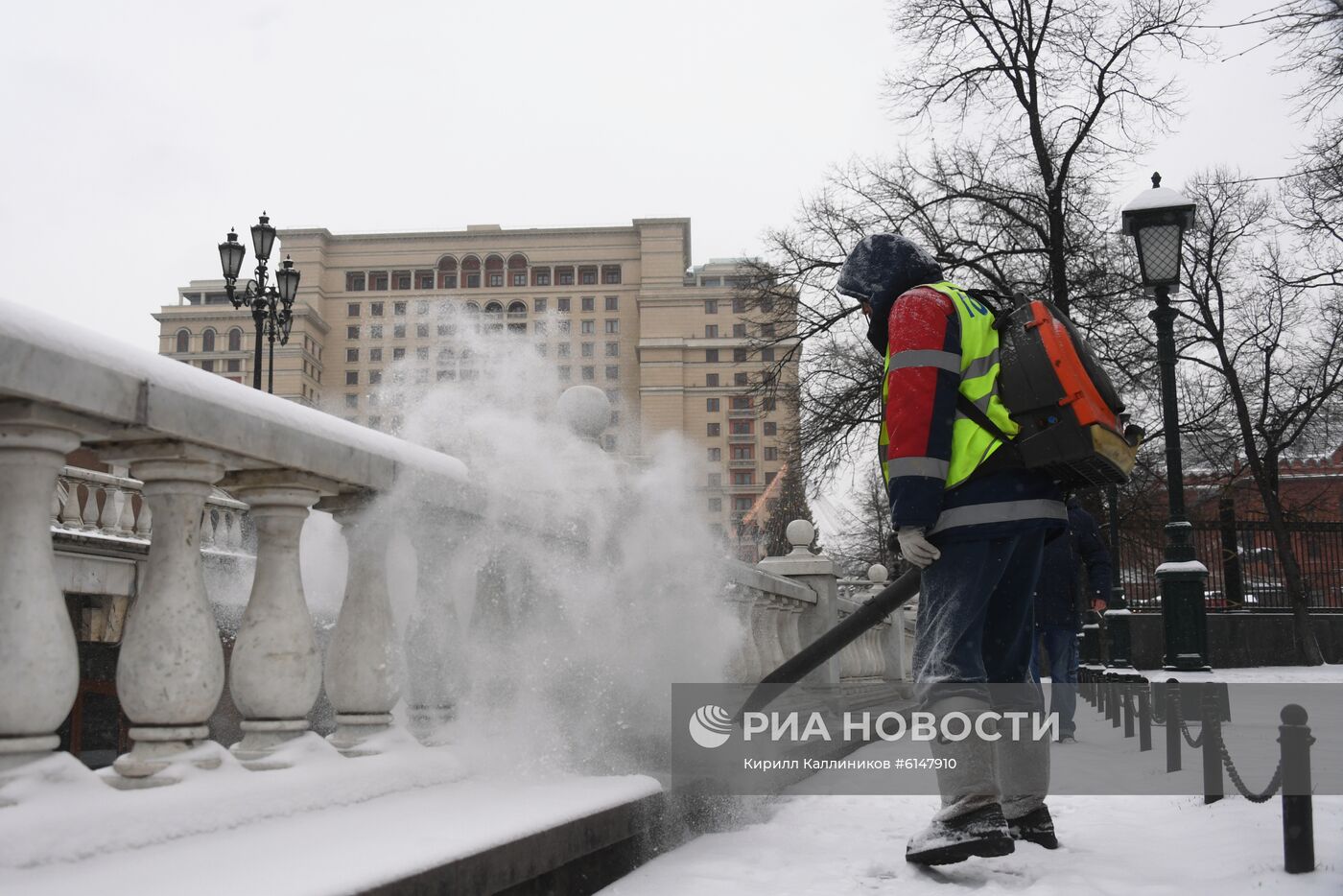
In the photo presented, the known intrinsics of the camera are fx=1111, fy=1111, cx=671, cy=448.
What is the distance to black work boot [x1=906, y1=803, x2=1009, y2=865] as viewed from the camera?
334 cm

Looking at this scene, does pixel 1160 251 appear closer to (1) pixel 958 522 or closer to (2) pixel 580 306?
(1) pixel 958 522

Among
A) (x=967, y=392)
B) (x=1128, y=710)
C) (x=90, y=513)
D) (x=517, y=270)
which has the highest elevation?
(x=517, y=270)

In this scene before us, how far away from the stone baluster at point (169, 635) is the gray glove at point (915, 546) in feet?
6.54

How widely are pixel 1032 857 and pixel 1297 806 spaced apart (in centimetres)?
83

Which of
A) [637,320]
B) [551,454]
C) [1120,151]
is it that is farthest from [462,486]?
[637,320]

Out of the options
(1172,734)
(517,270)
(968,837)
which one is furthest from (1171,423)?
(517,270)

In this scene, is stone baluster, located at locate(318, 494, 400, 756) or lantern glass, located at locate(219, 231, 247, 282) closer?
stone baluster, located at locate(318, 494, 400, 756)

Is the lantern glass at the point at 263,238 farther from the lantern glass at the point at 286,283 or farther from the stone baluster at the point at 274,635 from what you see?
the stone baluster at the point at 274,635

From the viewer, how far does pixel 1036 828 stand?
388 centimetres

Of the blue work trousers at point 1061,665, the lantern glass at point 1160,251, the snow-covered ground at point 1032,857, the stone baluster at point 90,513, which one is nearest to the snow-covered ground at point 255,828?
the snow-covered ground at point 1032,857

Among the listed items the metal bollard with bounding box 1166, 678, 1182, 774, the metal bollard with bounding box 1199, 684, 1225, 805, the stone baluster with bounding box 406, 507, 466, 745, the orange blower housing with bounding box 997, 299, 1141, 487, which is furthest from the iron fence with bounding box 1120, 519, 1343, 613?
the stone baluster with bounding box 406, 507, 466, 745

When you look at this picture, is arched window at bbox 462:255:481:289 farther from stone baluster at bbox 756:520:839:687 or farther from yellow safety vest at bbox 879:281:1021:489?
yellow safety vest at bbox 879:281:1021:489

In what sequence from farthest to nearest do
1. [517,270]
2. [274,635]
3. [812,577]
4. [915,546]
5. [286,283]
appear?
[517,270], [286,283], [812,577], [915,546], [274,635]
